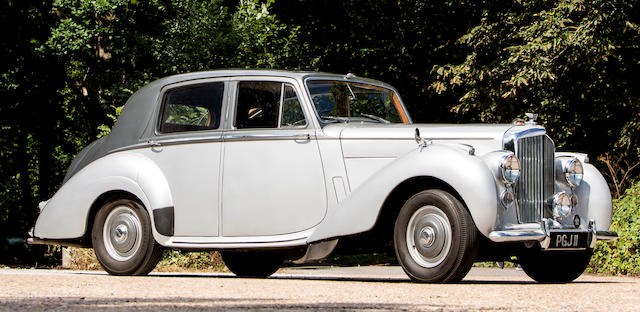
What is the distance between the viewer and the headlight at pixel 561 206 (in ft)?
25.2

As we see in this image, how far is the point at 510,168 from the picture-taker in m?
7.25

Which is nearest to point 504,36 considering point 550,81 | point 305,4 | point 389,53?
point 550,81

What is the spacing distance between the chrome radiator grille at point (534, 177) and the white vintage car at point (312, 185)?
1 centimetres

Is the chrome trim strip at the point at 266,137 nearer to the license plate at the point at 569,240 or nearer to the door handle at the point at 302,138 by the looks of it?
the door handle at the point at 302,138

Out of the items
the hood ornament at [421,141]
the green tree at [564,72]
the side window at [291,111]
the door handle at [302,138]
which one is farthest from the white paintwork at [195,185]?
the green tree at [564,72]

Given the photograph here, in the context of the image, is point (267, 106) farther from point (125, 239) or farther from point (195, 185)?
point (125, 239)

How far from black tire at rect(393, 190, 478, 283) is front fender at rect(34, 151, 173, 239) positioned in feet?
8.35

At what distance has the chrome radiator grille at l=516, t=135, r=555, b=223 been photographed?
24.7ft

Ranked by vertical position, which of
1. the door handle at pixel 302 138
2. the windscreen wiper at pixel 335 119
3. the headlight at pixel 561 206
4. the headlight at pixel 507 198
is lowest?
the headlight at pixel 561 206

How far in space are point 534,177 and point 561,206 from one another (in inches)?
13.0

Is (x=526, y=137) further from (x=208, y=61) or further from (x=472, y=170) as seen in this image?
(x=208, y=61)

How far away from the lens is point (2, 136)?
24.8m

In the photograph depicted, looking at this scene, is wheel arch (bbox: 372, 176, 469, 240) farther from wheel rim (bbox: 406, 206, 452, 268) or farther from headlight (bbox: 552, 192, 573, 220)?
headlight (bbox: 552, 192, 573, 220)

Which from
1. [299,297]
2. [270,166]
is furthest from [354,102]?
[299,297]
